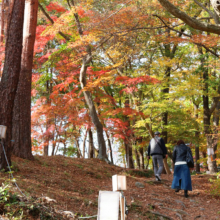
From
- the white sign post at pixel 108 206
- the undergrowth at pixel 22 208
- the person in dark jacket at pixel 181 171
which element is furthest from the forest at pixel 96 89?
the white sign post at pixel 108 206

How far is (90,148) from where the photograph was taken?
1722 cm

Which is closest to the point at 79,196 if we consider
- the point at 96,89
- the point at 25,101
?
the point at 25,101

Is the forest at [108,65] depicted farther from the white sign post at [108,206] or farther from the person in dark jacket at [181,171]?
the white sign post at [108,206]

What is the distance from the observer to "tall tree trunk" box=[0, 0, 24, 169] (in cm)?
600

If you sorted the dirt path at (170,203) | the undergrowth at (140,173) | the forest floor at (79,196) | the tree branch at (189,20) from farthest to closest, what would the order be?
the undergrowth at (140,173) < the dirt path at (170,203) < the tree branch at (189,20) < the forest floor at (79,196)

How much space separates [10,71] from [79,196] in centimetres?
329

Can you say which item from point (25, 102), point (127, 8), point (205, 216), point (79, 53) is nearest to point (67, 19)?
point (79, 53)

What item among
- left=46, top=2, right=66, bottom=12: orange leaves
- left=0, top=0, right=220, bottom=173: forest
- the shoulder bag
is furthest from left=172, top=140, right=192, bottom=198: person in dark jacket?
left=46, top=2, right=66, bottom=12: orange leaves

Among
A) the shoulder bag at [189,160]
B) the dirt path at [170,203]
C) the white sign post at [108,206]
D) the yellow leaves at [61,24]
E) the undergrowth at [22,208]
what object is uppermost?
the yellow leaves at [61,24]

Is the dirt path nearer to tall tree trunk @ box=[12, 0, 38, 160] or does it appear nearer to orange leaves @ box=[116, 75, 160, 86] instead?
tall tree trunk @ box=[12, 0, 38, 160]

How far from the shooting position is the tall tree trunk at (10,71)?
19.7 ft

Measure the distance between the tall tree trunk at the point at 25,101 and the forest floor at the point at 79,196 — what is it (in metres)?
0.52

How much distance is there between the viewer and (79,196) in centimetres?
561

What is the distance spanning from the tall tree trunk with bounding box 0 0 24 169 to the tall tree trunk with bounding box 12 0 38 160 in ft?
6.06
